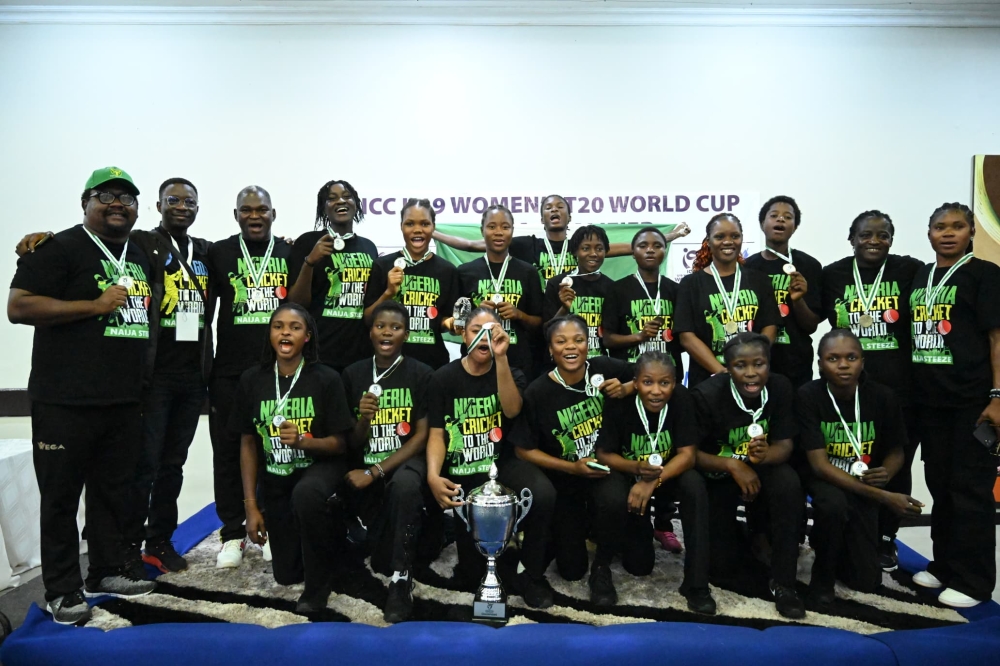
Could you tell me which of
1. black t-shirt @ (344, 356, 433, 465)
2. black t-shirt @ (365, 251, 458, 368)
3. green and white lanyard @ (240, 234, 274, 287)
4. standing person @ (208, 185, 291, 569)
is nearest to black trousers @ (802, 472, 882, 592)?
black t-shirt @ (344, 356, 433, 465)

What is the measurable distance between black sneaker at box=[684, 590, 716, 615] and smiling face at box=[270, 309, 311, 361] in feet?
7.20

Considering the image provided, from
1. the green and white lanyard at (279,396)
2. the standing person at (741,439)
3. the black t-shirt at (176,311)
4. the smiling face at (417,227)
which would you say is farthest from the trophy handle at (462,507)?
the black t-shirt at (176,311)

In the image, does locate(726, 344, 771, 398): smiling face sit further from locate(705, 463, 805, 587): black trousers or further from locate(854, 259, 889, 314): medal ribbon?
locate(854, 259, 889, 314): medal ribbon

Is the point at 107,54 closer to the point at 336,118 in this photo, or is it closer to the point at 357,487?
the point at 336,118

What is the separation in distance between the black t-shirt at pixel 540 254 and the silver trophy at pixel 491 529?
5.09 feet

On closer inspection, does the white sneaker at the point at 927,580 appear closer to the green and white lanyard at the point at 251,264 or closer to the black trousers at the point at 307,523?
the black trousers at the point at 307,523

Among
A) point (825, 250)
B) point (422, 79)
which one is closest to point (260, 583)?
point (422, 79)

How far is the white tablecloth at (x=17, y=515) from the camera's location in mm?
3760

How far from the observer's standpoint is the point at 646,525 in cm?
350

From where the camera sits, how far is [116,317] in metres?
3.04

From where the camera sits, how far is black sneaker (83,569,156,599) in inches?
123

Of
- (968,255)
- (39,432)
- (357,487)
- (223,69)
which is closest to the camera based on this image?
(39,432)

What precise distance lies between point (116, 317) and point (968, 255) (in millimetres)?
4210

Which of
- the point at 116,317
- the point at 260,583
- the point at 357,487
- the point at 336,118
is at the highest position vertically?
the point at 336,118
